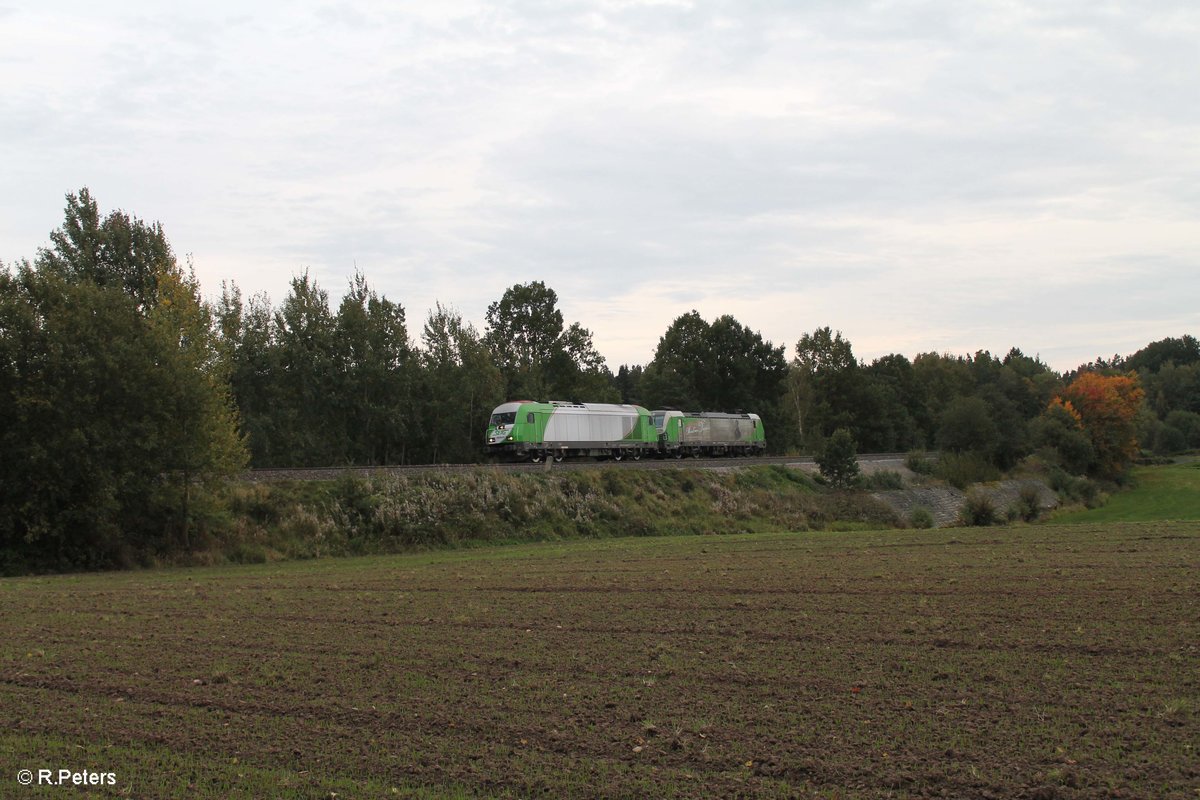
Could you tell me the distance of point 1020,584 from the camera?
735 inches

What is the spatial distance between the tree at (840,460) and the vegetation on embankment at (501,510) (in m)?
1.34

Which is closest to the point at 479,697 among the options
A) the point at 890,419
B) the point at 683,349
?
the point at 683,349

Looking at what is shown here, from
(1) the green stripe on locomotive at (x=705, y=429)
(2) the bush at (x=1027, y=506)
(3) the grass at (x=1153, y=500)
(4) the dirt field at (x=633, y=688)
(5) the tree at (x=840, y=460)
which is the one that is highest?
(1) the green stripe on locomotive at (x=705, y=429)

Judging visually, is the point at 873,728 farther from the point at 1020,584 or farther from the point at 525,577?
the point at 525,577

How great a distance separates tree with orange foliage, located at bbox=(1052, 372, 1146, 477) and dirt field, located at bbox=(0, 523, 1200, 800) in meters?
72.4

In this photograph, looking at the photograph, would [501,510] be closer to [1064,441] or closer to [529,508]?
[529,508]

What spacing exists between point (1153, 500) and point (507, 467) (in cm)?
4833

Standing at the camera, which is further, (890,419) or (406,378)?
(890,419)

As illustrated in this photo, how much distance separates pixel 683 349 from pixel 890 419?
24.1 metres

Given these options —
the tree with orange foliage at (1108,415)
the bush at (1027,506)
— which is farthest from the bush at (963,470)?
the bush at (1027,506)

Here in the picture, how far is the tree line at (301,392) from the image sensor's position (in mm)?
29844

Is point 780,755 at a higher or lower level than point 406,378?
lower

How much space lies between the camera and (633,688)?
11.2 m

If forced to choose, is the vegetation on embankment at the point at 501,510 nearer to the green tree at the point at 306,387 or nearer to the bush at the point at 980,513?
the bush at the point at 980,513
